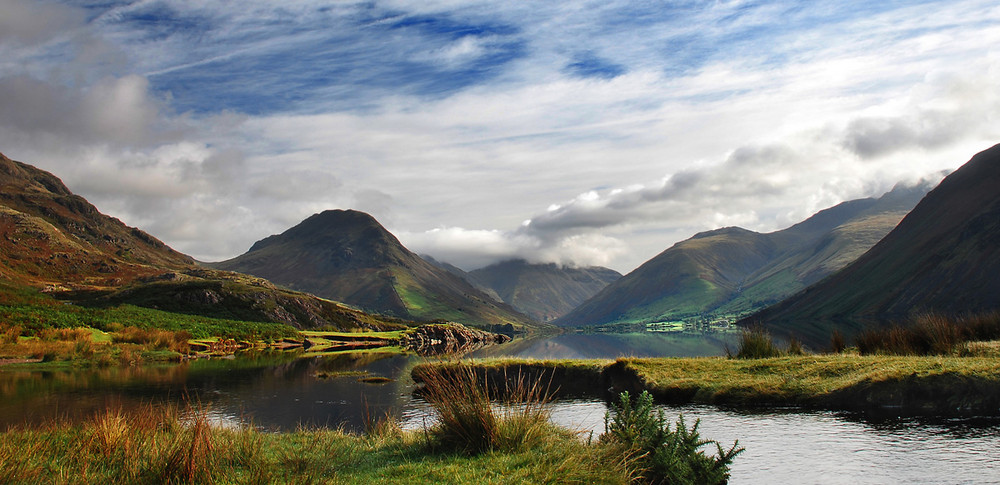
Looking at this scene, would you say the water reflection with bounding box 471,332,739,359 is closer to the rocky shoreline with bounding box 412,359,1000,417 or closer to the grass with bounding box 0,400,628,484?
the rocky shoreline with bounding box 412,359,1000,417

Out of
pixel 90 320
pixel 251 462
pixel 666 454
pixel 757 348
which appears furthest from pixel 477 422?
pixel 90 320

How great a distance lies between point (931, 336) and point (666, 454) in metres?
25.1

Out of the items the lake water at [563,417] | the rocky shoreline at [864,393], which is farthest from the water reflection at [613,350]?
the lake water at [563,417]

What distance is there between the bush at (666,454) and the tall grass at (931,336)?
21.6m

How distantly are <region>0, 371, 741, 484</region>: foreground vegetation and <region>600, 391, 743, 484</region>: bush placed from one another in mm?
22

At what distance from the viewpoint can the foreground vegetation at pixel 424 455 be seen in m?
9.94

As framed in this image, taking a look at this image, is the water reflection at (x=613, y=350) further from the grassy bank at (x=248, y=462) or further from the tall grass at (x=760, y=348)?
the grassy bank at (x=248, y=462)

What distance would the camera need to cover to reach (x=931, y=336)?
29219mm

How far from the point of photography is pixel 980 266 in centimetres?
17312

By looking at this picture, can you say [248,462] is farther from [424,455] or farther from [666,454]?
[666,454]

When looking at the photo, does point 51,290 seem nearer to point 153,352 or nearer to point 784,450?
point 153,352

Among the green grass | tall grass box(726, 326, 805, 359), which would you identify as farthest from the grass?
the green grass

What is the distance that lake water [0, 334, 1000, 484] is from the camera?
1427cm

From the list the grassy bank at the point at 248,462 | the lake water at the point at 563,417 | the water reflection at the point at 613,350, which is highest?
the grassy bank at the point at 248,462
